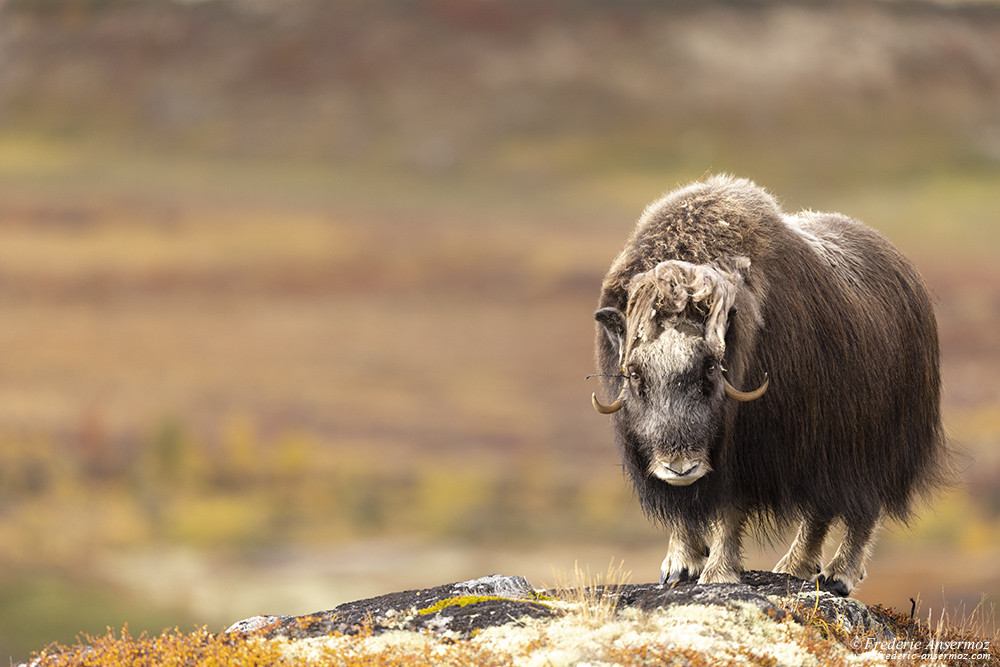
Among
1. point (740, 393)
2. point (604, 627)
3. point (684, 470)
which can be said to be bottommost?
point (604, 627)

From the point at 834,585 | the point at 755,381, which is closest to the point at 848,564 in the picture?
the point at 834,585

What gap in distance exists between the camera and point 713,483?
23.3 ft

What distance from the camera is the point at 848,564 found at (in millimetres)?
8383

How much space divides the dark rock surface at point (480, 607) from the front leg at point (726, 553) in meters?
0.17

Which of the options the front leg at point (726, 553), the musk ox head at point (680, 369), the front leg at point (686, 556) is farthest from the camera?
the front leg at point (686, 556)

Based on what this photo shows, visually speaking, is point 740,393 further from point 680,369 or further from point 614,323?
point 614,323

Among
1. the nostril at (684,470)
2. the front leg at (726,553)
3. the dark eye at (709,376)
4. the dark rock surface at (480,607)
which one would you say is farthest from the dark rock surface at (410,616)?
the dark eye at (709,376)

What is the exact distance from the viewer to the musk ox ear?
6930mm

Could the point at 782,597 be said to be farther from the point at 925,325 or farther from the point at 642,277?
the point at 925,325

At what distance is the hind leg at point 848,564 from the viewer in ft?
27.3

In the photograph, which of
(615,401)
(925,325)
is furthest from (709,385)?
(925,325)

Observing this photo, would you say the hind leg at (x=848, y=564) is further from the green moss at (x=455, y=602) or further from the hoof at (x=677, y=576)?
the green moss at (x=455, y=602)

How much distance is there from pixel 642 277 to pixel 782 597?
225cm

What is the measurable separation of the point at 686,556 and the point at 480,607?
Result: 1738 mm
